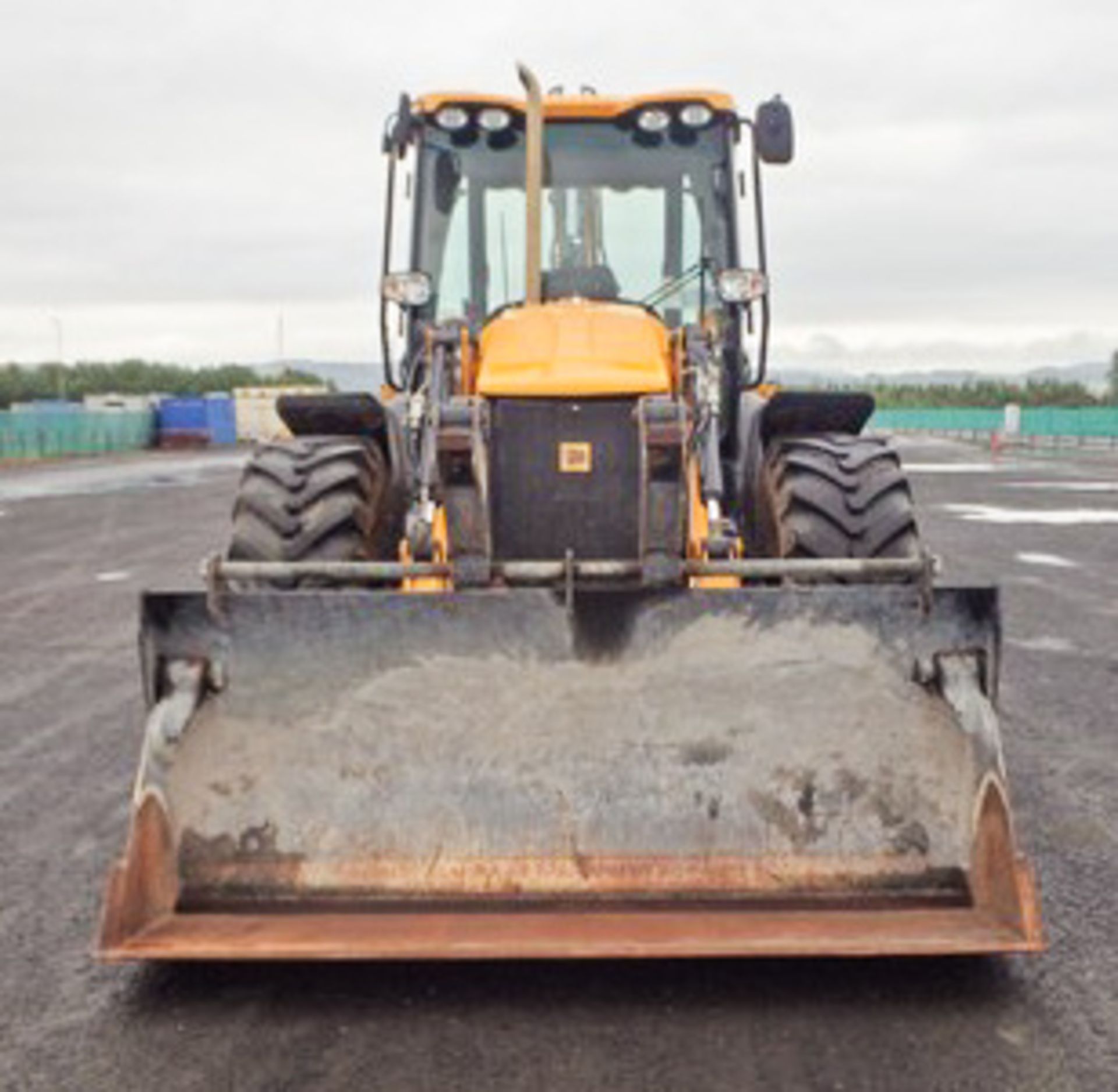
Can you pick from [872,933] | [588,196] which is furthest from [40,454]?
[872,933]

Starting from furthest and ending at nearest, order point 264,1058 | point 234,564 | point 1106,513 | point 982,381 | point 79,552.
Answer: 1. point 982,381
2. point 1106,513
3. point 79,552
4. point 234,564
5. point 264,1058

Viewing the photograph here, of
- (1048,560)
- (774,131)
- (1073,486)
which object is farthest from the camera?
(1073,486)

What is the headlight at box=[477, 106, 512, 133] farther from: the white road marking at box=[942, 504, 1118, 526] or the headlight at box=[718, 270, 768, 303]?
the white road marking at box=[942, 504, 1118, 526]

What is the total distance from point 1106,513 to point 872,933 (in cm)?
1726

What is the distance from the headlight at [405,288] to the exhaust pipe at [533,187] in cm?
53

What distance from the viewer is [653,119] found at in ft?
20.4

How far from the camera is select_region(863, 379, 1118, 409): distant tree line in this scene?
73250 mm

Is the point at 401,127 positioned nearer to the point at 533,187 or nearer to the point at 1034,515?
the point at 533,187

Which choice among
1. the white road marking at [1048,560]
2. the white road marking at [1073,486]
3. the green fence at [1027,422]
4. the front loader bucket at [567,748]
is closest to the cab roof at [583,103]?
the front loader bucket at [567,748]

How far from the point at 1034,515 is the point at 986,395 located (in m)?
66.2

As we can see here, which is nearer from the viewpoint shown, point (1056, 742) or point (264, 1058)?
point (264, 1058)

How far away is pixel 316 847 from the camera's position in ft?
13.0

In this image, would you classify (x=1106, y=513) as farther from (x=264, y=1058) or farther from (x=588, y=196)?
(x=264, y=1058)

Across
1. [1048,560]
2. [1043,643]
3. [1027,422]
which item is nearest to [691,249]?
[1043,643]
